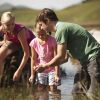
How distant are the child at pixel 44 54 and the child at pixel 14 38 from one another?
0.18 meters

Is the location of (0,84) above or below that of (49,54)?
below

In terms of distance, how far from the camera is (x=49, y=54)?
12.2 metres

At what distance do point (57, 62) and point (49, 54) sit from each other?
146 centimetres

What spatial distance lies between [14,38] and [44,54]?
1098 mm

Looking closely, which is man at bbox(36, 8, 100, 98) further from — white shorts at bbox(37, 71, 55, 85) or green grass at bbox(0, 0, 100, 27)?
green grass at bbox(0, 0, 100, 27)

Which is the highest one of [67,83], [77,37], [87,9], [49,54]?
[77,37]

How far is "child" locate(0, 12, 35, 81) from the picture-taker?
1215cm

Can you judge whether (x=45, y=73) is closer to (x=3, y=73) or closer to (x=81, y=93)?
(x=81, y=93)

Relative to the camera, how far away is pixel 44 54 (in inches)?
481

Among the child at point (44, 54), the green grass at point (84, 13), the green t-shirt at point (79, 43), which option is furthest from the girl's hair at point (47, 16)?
the green grass at point (84, 13)

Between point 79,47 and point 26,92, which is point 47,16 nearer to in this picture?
point 79,47

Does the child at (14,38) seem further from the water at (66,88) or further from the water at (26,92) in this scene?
the water at (66,88)

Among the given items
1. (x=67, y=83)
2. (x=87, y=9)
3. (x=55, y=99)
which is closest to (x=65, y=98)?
(x=55, y=99)

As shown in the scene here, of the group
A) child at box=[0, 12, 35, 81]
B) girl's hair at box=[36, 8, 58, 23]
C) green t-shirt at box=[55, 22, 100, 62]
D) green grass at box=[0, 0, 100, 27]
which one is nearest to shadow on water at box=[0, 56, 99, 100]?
child at box=[0, 12, 35, 81]
